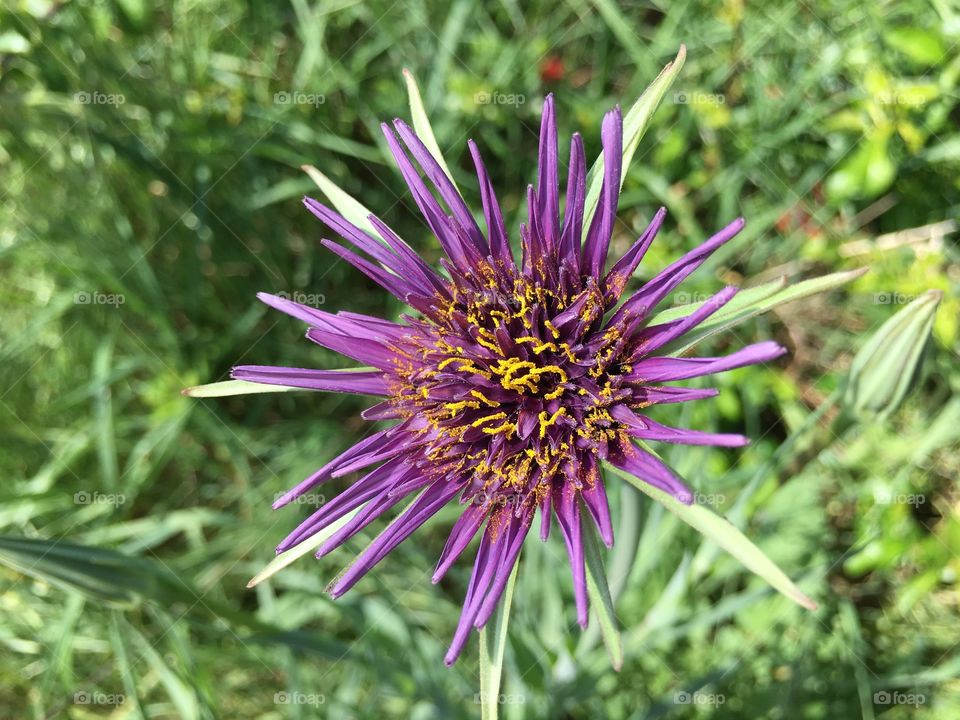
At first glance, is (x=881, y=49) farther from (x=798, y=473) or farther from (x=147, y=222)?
(x=147, y=222)

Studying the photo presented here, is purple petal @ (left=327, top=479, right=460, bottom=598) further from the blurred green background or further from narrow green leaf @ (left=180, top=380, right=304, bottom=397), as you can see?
the blurred green background
